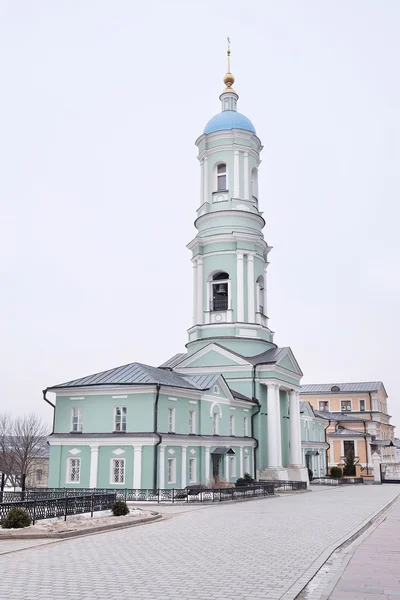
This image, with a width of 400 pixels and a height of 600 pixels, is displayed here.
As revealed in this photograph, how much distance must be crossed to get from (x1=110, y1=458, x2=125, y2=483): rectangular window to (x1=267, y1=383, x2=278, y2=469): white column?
509 inches

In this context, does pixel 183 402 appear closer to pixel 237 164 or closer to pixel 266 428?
pixel 266 428

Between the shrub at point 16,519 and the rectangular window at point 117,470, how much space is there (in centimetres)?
1391

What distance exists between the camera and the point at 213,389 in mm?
34781

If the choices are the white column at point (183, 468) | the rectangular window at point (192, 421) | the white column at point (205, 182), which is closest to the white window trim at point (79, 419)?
the white column at point (183, 468)

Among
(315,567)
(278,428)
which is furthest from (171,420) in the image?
(315,567)

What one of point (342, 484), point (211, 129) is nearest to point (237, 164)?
point (211, 129)

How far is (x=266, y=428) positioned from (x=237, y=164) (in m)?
18.1

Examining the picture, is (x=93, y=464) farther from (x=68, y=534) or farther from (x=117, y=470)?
(x=68, y=534)

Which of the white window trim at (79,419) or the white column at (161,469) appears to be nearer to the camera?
the white column at (161,469)

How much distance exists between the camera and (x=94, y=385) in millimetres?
30703

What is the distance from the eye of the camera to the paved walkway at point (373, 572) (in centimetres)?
839

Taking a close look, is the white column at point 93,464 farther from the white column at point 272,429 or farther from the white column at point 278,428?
the white column at point 278,428

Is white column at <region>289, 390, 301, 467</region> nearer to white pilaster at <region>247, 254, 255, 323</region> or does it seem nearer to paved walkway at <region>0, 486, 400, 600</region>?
white pilaster at <region>247, 254, 255, 323</region>

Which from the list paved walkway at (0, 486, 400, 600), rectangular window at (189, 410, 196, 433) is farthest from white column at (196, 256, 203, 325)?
paved walkway at (0, 486, 400, 600)
